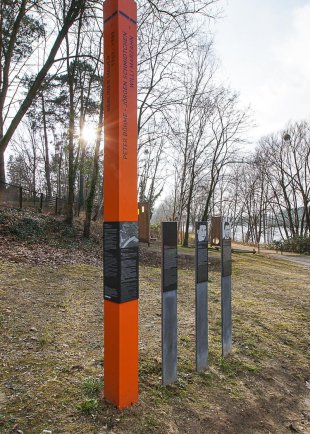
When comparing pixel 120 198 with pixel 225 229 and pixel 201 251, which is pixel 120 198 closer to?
pixel 201 251

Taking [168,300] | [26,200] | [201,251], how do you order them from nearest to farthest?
[168,300] < [201,251] < [26,200]

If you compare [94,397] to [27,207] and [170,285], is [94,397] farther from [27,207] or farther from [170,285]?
[27,207]

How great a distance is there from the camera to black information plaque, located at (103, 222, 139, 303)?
2561mm

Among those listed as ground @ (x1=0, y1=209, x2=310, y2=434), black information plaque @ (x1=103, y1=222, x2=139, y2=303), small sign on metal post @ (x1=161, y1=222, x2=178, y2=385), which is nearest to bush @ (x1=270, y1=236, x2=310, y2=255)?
ground @ (x1=0, y1=209, x2=310, y2=434)

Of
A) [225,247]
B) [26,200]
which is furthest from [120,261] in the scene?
[26,200]

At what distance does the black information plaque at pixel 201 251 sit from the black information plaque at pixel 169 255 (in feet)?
1.42

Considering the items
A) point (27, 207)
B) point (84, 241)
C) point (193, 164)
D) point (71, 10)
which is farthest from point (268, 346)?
point (193, 164)

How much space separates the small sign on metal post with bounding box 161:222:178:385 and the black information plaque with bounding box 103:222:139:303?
15.7 inches

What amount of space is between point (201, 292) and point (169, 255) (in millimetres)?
743

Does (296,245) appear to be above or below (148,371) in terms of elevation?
above

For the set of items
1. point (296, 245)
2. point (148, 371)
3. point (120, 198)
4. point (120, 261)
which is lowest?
point (148, 371)

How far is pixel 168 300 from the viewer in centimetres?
303

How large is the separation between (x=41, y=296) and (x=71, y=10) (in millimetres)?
6240

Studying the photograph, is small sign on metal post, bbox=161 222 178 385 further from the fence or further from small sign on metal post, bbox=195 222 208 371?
the fence
